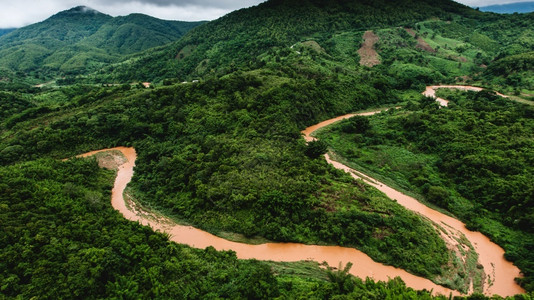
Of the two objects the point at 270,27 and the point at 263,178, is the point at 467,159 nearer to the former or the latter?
the point at 263,178

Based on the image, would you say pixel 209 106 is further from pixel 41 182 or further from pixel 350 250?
pixel 350 250

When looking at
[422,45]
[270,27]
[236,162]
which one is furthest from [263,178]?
[422,45]

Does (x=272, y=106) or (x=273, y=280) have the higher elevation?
(x=272, y=106)

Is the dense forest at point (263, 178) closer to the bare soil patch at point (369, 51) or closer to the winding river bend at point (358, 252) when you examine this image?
the winding river bend at point (358, 252)

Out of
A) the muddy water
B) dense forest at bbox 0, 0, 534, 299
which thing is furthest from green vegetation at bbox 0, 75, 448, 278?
the muddy water

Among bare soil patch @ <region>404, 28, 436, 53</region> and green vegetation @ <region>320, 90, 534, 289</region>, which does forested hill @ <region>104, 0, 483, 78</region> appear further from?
green vegetation @ <region>320, 90, 534, 289</region>

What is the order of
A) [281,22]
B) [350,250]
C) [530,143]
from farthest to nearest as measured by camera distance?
[281,22] < [530,143] < [350,250]

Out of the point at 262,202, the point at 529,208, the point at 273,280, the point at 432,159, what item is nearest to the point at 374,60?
the point at 432,159
